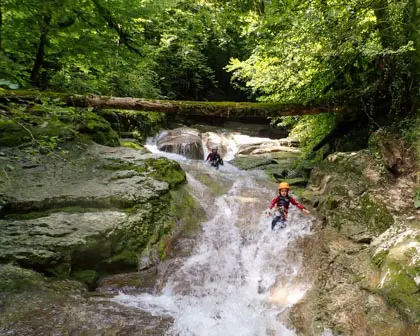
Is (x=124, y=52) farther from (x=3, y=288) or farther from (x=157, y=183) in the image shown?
(x=3, y=288)

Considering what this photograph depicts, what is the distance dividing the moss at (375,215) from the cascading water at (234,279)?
1248mm

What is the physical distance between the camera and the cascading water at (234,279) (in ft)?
16.9

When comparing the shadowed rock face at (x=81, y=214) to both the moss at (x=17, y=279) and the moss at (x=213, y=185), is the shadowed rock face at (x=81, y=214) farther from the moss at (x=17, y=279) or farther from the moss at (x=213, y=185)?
the moss at (x=213, y=185)

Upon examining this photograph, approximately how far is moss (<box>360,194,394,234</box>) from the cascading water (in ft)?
4.09

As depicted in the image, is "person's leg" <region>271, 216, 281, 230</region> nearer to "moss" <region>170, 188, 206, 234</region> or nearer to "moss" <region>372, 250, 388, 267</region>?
"moss" <region>170, 188, 206, 234</region>

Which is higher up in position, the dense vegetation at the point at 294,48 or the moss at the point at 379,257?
the dense vegetation at the point at 294,48

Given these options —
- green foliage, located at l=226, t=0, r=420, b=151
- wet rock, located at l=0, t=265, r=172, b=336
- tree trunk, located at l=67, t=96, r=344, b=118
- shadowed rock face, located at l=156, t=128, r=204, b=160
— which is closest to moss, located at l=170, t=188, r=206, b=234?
tree trunk, located at l=67, t=96, r=344, b=118

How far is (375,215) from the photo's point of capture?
22.6ft

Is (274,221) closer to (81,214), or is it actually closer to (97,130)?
(81,214)

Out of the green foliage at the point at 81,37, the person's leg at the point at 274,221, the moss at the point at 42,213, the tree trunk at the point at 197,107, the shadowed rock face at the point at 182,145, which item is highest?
the green foliage at the point at 81,37

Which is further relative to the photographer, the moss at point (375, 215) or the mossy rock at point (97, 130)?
the mossy rock at point (97, 130)

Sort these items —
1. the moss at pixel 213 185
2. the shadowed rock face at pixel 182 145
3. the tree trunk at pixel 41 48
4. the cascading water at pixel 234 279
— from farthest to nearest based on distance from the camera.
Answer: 1. the shadowed rock face at pixel 182 145
2. the moss at pixel 213 185
3. the cascading water at pixel 234 279
4. the tree trunk at pixel 41 48

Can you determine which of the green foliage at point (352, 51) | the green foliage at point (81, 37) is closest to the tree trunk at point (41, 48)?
the green foliage at point (81, 37)

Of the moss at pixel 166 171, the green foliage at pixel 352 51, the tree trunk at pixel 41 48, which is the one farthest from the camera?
the moss at pixel 166 171
